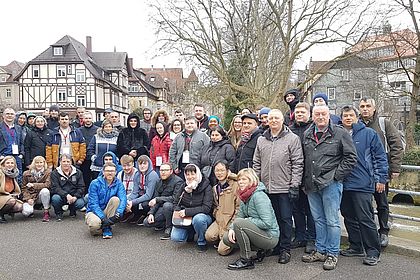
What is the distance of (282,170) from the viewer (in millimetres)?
5465

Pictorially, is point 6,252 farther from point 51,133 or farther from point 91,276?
point 51,133

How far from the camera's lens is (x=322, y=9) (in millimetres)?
18234

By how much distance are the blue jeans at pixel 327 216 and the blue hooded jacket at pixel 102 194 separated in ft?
10.5

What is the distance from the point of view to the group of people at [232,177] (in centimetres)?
530

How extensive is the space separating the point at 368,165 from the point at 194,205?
2.48 meters

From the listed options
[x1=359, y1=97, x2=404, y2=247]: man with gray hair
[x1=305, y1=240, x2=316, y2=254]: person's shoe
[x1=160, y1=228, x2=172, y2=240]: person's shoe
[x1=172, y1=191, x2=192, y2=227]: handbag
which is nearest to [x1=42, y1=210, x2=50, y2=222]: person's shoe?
[x1=160, y1=228, x2=172, y2=240]: person's shoe

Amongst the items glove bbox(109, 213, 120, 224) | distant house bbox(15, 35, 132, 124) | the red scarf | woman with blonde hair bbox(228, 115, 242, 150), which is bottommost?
glove bbox(109, 213, 120, 224)

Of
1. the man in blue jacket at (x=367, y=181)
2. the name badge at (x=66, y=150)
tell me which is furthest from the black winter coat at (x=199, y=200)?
the name badge at (x=66, y=150)

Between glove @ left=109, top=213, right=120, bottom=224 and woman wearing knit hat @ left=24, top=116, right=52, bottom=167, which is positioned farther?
woman wearing knit hat @ left=24, top=116, right=52, bottom=167

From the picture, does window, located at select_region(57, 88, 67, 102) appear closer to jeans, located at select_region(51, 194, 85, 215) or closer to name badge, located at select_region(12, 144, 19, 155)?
name badge, located at select_region(12, 144, 19, 155)

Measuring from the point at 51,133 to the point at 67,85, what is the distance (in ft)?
133

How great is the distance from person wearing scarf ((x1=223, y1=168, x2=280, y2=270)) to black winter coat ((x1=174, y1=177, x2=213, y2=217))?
85cm

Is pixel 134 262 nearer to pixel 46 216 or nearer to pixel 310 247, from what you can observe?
pixel 310 247

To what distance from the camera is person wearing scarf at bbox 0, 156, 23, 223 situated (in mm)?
7801
